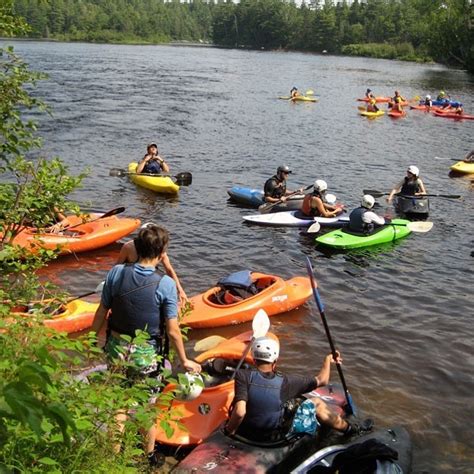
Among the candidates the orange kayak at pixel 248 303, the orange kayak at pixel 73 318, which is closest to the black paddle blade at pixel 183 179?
the orange kayak at pixel 248 303

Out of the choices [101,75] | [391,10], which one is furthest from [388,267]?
[391,10]

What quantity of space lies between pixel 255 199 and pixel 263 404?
9.35 metres

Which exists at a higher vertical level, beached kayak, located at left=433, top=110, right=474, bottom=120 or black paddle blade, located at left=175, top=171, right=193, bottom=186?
beached kayak, located at left=433, top=110, right=474, bottom=120

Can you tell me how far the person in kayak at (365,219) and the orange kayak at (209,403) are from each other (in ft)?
18.2

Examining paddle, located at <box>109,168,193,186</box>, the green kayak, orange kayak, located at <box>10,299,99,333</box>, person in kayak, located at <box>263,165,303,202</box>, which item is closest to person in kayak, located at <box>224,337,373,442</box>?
orange kayak, located at <box>10,299,99,333</box>

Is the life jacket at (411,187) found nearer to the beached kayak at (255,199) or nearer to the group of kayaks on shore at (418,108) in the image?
the beached kayak at (255,199)

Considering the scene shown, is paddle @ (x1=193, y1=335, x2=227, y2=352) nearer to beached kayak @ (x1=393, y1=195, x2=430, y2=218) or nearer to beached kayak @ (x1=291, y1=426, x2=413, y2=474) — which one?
beached kayak @ (x1=291, y1=426, x2=413, y2=474)

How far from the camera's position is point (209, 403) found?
5.44 metres

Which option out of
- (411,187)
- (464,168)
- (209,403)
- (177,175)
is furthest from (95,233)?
(464,168)

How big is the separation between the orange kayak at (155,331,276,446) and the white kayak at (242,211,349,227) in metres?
6.10

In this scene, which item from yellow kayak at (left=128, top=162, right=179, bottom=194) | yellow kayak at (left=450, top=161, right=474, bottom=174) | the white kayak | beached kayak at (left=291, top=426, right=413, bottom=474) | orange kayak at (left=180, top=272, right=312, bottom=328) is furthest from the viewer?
yellow kayak at (left=450, top=161, right=474, bottom=174)

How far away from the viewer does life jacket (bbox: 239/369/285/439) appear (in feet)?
15.0

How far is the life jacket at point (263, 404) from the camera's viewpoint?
4.57 m

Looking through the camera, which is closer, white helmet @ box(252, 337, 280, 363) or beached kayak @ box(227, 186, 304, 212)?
white helmet @ box(252, 337, 280, 363)
